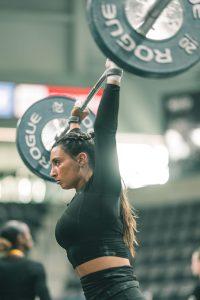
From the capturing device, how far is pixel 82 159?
2990mm

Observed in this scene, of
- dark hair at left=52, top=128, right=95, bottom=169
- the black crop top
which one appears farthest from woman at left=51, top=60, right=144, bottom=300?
dark hair at left=52, top=128, right=95, bottom=169

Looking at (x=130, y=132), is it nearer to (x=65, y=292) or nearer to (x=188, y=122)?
(x=188, y=122)

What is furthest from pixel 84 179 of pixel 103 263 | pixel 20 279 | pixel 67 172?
pixel 20 279

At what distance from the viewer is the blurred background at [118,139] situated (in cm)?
1140

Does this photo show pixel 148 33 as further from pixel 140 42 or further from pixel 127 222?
pixel 127 222

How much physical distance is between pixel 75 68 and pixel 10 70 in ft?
3.48

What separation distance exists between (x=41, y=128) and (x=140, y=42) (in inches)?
61.4

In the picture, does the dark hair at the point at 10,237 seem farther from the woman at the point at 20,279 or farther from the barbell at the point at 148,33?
the barbell at the point at 148,33

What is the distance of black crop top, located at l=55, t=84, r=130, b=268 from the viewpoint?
9.25 ft

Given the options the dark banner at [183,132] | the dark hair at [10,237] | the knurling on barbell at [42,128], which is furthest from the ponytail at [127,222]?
the dark banner at [183,132]

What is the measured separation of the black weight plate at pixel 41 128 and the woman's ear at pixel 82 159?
115 centimetres

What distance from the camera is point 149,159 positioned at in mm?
12438

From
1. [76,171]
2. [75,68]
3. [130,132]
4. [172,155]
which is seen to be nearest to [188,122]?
[172,155]

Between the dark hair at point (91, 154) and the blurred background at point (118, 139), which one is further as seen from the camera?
the blurred background at point (118, 139)
